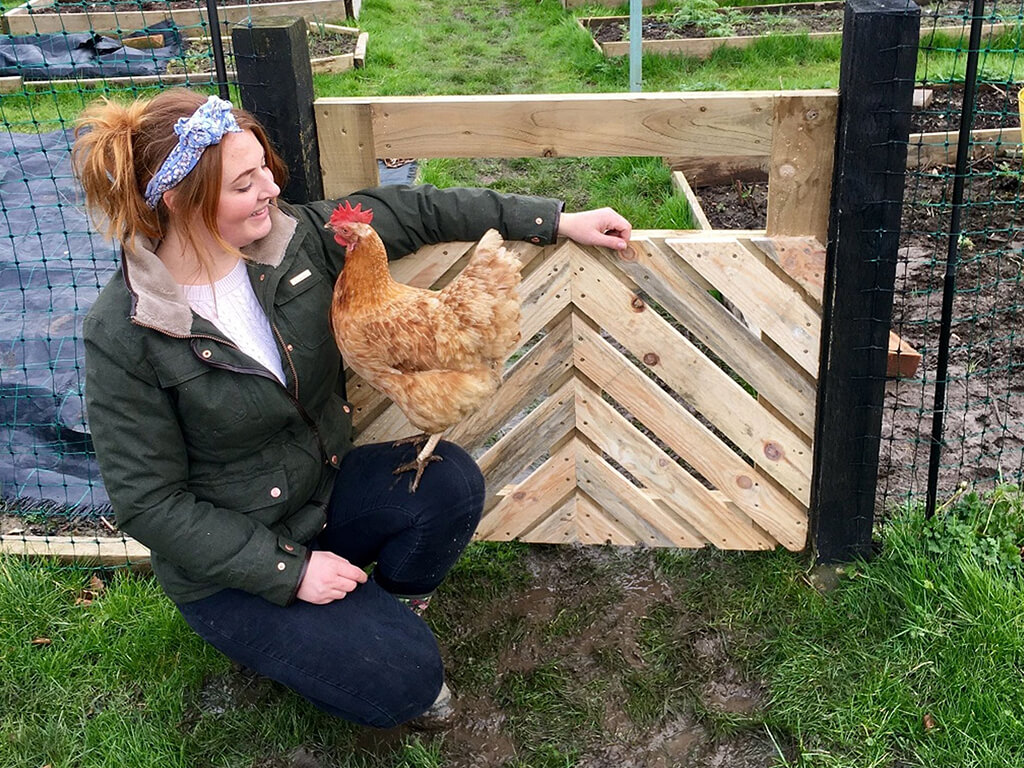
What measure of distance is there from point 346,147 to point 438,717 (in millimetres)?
1736

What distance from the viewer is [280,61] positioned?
2900 mm

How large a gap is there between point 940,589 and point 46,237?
16.4ft

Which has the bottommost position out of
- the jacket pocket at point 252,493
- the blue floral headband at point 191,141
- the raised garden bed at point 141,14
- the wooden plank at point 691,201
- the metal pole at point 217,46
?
the wooden plank at point 691,201

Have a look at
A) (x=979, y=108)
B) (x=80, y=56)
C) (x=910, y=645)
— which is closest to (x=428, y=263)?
(x=910, y=645)

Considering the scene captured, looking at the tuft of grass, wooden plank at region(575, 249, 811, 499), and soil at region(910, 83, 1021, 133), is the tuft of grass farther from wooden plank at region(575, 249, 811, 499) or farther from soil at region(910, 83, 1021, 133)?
soil at region(910, 83, 1021, 133)

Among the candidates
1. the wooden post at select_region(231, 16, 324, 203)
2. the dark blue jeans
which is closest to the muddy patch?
the dark blue jeans

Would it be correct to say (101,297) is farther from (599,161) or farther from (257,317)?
(599,161)

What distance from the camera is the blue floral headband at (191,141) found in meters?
2.30

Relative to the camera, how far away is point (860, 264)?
288 centimetres

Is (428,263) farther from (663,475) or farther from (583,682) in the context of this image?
(583,682)

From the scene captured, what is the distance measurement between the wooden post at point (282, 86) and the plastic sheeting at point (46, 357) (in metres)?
0.73

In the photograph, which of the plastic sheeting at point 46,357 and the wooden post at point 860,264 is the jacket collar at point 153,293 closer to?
the plastic sheeting at point 46,357

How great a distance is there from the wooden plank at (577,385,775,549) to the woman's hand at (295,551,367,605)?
40.7 inches

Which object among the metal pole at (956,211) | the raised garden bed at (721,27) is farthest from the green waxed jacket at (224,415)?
the raised garden bed at (721,27)
